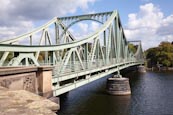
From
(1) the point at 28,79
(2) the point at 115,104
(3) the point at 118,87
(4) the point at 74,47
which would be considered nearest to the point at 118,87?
(3) the point at 118,87

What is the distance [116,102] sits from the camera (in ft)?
91.4

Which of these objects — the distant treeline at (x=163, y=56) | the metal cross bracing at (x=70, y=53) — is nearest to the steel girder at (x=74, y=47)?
the metal cross bracing at (x=70, y=53)

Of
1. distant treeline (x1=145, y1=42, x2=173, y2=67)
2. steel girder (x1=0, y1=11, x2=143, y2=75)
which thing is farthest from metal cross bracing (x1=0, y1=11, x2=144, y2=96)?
distant treeline (x1=145, y1=42, x2=173, y2=67)

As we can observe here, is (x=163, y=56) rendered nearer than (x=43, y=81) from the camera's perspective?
No

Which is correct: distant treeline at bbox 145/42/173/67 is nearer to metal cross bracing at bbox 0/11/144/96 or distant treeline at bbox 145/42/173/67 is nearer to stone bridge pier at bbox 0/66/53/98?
metal cross bracing at bbox 0/11/144/96

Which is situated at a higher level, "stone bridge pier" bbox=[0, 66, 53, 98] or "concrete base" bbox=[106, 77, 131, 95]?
"stone bridge pier" bbox=[0, 66, 53, 98]

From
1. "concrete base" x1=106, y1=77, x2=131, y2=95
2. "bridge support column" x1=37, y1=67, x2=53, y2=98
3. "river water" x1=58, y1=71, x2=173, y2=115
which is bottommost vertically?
"river water" x1=58, y1=71, x2=173, y2=115

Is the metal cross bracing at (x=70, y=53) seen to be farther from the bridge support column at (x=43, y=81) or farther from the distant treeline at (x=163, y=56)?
the distant treeline at (x=163, y=56)

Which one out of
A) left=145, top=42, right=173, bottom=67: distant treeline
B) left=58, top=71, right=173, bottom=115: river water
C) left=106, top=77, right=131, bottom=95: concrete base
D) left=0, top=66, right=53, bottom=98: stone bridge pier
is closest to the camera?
left=0, top=66, right=53, bottom=98: stone bridge pier

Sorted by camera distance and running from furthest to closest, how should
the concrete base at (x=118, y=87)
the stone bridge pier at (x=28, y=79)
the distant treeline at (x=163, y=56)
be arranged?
the distant treeline at (x=163, y=56) < the concrete base at (x=118, y=87) < the stone bridge pier at (x=28, y=79)

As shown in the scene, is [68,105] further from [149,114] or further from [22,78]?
[22,78]

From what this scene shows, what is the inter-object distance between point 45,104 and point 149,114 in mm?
18745

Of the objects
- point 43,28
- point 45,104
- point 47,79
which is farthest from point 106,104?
point 45,104

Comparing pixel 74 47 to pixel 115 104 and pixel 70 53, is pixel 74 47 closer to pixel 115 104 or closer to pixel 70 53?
pixel 70 53
